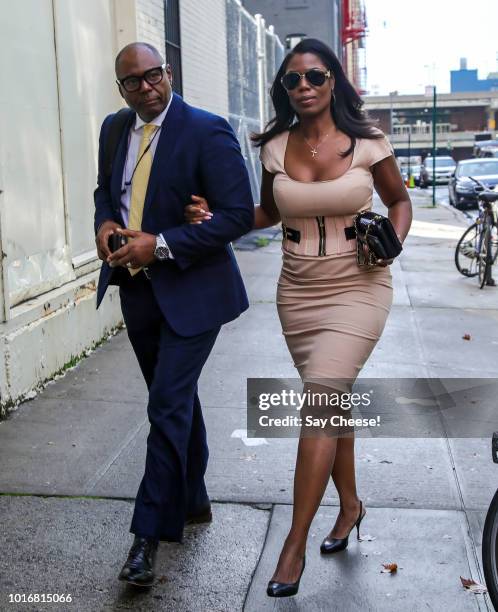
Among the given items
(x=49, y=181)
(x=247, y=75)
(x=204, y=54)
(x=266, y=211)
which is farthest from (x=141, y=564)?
(x=247, y=75)

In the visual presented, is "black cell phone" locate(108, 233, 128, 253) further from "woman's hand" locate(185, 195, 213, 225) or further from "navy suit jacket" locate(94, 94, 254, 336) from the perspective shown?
"woman's hand" locate(185, 195, 213, 225)

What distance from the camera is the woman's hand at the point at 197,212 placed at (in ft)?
11.9

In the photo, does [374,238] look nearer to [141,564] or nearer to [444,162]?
[141,564]

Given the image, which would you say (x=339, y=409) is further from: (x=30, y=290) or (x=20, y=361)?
(x=30, y=290)

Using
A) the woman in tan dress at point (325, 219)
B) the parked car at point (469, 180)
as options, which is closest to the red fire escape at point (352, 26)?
the parked car at point (469, 180)

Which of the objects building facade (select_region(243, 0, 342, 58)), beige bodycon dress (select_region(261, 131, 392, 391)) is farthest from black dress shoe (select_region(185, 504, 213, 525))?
building facade (select_region(243, 0, 342, 58))

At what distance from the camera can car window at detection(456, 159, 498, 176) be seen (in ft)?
111

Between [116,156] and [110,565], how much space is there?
5.50 feet

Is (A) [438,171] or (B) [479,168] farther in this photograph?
(A) [438,171]

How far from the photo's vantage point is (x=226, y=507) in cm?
446

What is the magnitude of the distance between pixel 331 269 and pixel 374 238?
0.77ft

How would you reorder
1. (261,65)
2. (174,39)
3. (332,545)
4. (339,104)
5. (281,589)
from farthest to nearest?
(261,65), (174,39), (332,545), (339,104), (281,589)

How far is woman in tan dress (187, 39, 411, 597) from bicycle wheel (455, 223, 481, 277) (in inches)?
341
